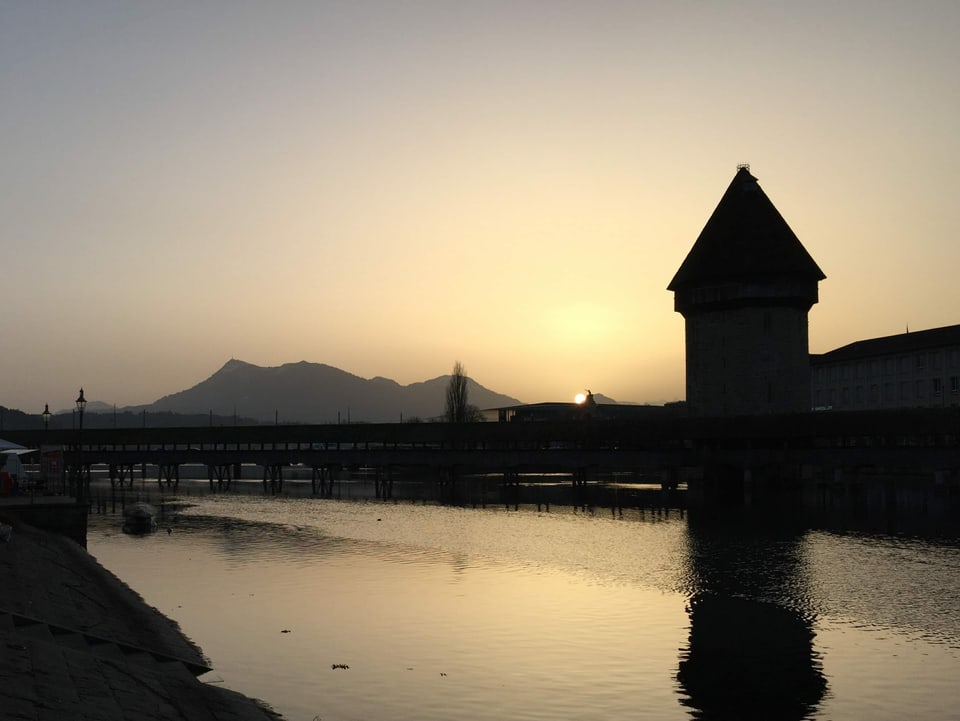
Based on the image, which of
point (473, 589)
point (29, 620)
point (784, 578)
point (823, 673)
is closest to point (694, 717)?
point (823, 673)

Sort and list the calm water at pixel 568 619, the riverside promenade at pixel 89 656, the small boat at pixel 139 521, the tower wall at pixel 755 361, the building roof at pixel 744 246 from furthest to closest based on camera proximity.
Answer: the building roof at pixel 744 246 → the tower wall at pixel 755 361 → the small boat at pixel 139 521 → the calm water at pixel 568 619 → the riverside promenade at pixel 89 656

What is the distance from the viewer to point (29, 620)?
16.3 m

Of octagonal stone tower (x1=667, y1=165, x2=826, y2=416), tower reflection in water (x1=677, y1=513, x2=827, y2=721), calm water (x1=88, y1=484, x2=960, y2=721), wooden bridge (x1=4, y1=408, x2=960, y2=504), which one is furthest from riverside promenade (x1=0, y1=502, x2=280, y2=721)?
octagonal stone tower (x1=667, y1=165, x2=826, y2=416)

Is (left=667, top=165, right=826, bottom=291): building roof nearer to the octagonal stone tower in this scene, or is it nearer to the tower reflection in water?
the octagonal stone tower

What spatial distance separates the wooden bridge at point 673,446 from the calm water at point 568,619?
876 inches

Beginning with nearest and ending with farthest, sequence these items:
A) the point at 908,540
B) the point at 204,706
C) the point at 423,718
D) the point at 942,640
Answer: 1. the point at 204,706
2. the point at 423,718
3. the point at 942,640
4. the point at 908,540

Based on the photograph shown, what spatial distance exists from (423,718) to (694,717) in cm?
405

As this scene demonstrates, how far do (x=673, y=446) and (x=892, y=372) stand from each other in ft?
118

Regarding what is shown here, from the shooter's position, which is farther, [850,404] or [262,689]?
[850,404]

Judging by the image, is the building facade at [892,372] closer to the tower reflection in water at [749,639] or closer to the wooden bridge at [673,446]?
the wooden bridge at [673,446]

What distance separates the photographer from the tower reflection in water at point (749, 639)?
51.6ft

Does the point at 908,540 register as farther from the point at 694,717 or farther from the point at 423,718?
the point at 423,718

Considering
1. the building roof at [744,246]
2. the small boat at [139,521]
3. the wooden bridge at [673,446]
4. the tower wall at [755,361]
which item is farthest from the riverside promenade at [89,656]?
the building roof at [744,246]

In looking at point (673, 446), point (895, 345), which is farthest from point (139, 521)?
point (895, 345)
